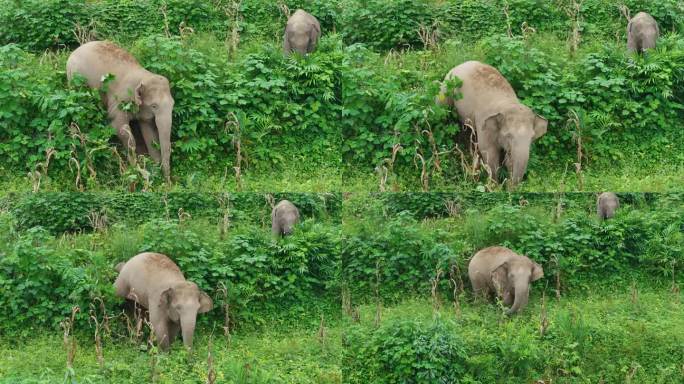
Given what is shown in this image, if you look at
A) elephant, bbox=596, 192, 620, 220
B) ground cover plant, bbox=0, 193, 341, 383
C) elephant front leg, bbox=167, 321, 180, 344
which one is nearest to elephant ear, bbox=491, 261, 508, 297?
ground cover plant, bbox=0, 193, 341, 383

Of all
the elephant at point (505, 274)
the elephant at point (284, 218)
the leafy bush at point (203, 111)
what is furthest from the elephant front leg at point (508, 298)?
the leafy bush at point (203, 111)

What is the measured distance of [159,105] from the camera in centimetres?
1938

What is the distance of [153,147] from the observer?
19.7 meters

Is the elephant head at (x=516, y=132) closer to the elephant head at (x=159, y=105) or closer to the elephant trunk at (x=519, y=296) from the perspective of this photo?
the elephant trunk at (x=519, y=296)

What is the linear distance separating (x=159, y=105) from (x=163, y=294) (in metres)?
2.83

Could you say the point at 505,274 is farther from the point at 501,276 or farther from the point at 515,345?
the point at 515,345

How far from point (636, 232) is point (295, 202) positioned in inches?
174

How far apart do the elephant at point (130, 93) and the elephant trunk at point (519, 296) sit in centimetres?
458

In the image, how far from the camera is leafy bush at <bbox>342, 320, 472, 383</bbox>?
17.0 m

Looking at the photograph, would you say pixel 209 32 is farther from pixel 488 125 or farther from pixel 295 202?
pixel 488 125

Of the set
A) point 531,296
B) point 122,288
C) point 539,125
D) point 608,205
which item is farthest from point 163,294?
point 608,205

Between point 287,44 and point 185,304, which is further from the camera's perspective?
point 287,44

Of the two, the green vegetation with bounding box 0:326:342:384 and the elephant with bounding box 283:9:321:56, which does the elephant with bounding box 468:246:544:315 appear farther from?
the elephant with bounding box 283:9:321:56

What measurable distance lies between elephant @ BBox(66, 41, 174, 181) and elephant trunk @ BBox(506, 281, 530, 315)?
458 centimetres
